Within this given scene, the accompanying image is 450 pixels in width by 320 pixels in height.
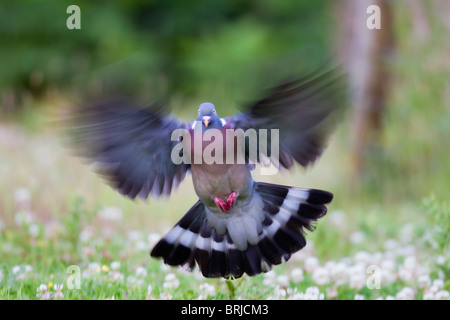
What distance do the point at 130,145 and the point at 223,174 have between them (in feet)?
1.55

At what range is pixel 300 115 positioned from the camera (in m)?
2.91

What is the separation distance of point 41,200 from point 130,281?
7.21ft

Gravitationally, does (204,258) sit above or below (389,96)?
below

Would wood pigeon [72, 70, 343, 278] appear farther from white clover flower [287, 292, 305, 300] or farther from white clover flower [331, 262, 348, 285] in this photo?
white clover flower [331, 262, 348, 285]

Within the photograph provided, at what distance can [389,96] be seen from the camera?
7539 mm

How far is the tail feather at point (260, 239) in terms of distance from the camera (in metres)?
3.17

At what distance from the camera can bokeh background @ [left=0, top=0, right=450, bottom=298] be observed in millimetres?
4274

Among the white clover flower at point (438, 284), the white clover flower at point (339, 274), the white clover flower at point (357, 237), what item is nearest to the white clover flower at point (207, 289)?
the white clover flower at point (339, 274)

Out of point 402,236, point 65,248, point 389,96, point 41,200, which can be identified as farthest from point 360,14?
point 65,248

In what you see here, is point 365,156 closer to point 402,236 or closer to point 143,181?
point 402,236

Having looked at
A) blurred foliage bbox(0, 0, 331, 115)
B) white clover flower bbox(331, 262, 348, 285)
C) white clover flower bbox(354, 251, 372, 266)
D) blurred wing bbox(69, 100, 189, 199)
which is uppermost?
blurred foliage bbox(0, 0, 331, 115)

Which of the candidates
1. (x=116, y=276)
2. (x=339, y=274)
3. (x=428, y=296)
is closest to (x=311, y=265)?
(x=339, y=274)

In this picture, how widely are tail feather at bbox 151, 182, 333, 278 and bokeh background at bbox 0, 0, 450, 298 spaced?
0.62 feet

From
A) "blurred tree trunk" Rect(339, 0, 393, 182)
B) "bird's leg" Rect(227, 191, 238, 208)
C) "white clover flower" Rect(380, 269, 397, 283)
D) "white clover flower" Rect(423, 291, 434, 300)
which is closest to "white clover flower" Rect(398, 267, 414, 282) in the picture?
"white clover flower" Rect(380, 269, 397, 283)
